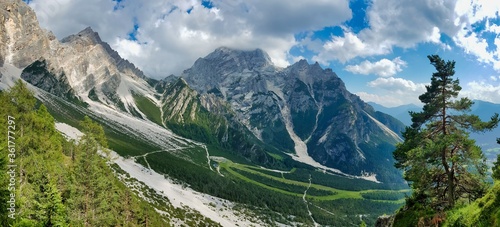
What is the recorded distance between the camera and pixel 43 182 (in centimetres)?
3388

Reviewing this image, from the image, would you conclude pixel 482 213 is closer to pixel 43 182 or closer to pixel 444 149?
pixel 444 149

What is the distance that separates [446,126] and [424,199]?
749 centimetres

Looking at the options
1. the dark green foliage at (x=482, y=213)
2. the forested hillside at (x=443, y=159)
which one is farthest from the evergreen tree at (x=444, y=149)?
the dark green foliage at (x=482, y=213)

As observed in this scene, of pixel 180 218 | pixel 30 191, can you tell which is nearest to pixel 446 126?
pixel 30 191

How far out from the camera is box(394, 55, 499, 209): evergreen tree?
2902 cm

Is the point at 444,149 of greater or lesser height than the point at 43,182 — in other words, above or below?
above

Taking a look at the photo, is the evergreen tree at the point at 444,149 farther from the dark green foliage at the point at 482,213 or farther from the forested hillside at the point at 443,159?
the dark green foliage at the point at 482,213

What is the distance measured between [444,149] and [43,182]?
38.2 metres

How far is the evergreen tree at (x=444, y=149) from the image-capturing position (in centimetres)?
2902

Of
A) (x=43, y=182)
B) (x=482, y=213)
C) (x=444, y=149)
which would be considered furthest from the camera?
(x=43, y=182)

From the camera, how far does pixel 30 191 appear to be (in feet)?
113

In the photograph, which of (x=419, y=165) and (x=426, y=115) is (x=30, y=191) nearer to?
(x=419, y=165)

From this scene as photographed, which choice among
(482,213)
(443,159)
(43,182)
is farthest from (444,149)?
(43,182)

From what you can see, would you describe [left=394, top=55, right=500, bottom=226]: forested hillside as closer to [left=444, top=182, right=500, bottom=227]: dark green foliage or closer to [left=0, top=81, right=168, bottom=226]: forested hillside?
[left=444, top=182, right=500, bottom=227]: dark green foliage
